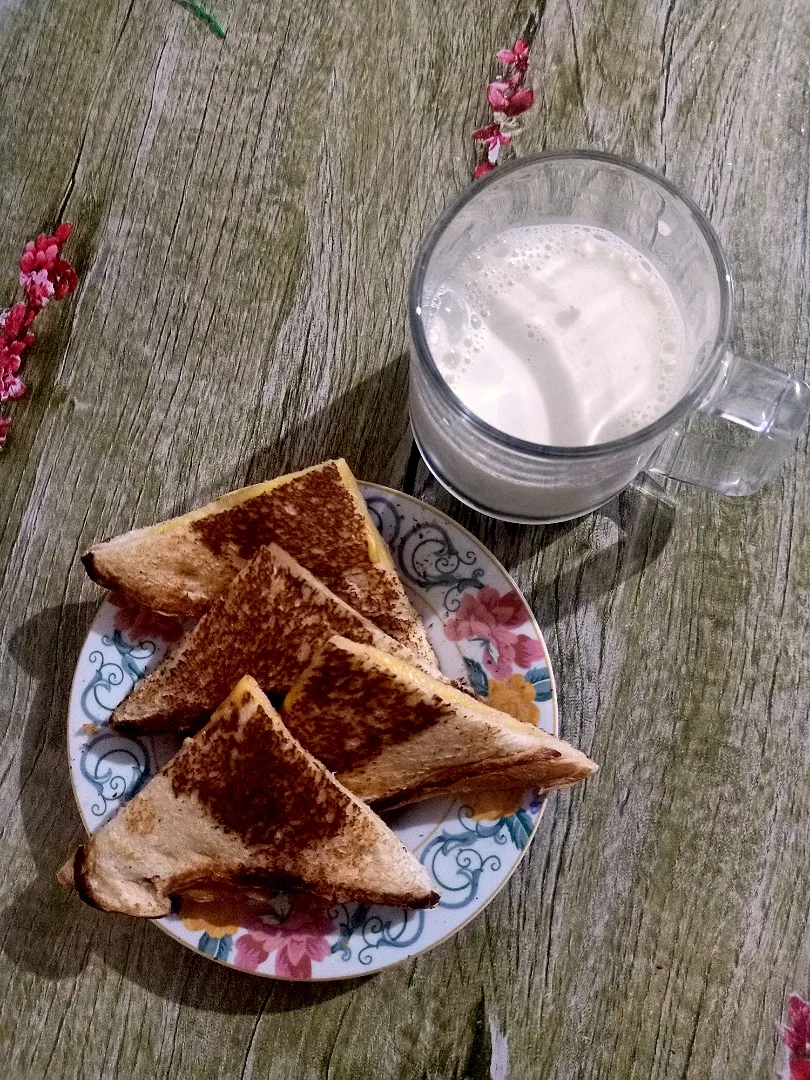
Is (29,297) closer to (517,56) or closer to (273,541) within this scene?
(273,541)

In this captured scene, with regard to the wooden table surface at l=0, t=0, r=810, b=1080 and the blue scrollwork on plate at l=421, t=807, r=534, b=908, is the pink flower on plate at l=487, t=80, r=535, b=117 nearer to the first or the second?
the wooden table surface at l=0, t=0, r=810, b=1080

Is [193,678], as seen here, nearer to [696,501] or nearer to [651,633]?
[651,633]

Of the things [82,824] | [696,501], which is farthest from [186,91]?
[82,824]

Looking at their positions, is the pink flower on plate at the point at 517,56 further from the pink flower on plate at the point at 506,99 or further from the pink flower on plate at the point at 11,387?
the pink flower on plate at the point at 11,387

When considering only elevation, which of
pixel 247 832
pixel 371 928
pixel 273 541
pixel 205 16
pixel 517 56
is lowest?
pixel 371 928

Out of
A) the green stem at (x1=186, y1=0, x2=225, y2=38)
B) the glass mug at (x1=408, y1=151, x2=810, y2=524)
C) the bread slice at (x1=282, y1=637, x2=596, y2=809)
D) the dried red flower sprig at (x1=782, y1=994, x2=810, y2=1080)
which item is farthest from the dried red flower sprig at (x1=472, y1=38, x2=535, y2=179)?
the dried red flower sprig at (x1=782, y1=994, x2=810, y2=1080)

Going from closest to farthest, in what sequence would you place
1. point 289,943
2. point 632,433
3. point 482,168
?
point 632,433 < point 289,943 < point 482,168

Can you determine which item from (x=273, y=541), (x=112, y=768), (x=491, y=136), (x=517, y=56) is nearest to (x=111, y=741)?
(x=112, y=768)
